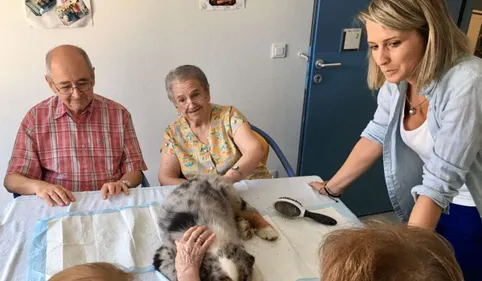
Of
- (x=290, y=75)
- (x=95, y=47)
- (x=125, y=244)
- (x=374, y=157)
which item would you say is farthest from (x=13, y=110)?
(x=374, y=157)

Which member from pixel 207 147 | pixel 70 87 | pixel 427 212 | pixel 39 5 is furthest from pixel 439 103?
pixel 39 5

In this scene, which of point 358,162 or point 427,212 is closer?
point 427,212

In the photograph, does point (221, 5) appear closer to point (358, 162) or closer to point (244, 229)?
point (358, 162)

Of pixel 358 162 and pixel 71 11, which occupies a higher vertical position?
pixel 71 11

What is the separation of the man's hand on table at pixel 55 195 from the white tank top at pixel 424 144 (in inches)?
53.7

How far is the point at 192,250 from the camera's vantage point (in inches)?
47.9

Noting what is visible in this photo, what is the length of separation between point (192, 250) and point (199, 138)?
0.89 metres

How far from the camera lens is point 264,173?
6.85ft

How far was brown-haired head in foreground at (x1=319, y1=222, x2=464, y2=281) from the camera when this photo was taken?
0.61m

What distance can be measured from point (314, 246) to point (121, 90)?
1696 millimetres

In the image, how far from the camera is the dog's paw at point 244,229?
4.60ft

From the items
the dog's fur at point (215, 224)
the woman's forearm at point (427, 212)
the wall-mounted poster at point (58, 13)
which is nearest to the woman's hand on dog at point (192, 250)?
the dog's fur at point (215, 224)

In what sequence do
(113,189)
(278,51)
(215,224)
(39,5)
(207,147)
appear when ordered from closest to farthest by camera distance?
(215,224), (113,189), (207,147), (39,5), (278,51)

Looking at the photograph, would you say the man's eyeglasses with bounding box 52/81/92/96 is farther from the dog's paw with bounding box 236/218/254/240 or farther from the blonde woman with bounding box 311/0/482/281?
the blonde woman with bounding box 311/0/482/281
